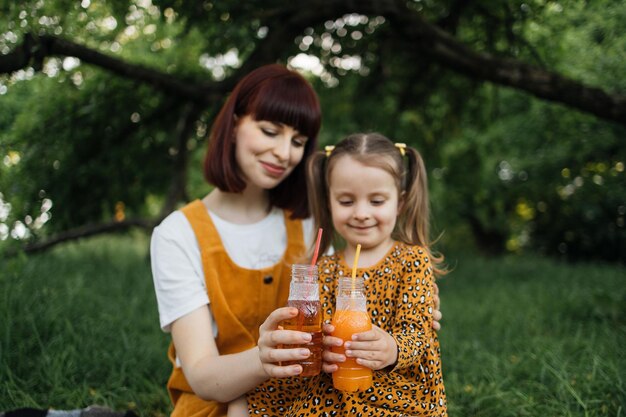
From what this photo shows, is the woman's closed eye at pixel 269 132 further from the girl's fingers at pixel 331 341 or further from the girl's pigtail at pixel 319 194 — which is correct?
the girl's fingers at pixel 331 341

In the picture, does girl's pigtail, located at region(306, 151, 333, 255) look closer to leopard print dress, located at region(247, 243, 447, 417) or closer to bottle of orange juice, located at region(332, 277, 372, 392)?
leopard print dress, located at region(247, 243, 447, 417)

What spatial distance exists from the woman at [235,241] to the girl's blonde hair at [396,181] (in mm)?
123

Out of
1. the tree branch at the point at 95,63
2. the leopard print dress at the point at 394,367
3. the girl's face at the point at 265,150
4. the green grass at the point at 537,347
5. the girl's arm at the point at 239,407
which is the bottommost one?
the green grass at the point at 537,347

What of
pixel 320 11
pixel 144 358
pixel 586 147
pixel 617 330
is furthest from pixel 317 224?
pixel 586 147

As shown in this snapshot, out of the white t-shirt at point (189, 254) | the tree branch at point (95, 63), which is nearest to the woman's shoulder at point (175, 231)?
the white t-shirt at point (189, 254)

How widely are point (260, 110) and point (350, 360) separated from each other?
1053 mm

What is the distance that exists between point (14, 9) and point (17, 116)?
126cm

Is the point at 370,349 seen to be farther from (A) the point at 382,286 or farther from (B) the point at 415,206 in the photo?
(B) the point at 415,206

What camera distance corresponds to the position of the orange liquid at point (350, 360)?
1.62 meters

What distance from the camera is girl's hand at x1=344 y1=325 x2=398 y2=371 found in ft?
5.19

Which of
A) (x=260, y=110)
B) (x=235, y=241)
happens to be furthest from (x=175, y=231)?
(x=260, y=110)

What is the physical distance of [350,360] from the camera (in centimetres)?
162

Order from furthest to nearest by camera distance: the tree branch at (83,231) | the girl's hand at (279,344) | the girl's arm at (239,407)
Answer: the tree branch at (83,231) → the girl's arm at (239,407) → the girl's hand at (279,344)

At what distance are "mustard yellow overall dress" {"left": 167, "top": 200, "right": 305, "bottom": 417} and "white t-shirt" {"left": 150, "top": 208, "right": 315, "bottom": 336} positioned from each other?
1.5 inches
